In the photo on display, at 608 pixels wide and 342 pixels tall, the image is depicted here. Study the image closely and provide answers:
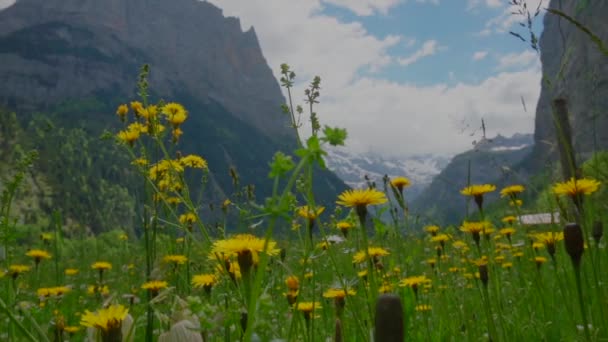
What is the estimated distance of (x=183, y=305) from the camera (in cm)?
108

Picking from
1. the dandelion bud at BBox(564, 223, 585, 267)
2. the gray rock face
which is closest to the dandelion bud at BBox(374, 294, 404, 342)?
the dandelion bud at BBox(564, 223, 585, 267)

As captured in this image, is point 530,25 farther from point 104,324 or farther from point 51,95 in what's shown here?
point 51,95

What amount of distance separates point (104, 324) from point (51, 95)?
12045 centimetres

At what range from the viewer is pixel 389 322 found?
0.58m

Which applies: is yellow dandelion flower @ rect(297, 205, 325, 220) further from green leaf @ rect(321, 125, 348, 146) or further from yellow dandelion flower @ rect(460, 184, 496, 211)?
yellow dandelion flower @ rect(460, 184, 496, 211)

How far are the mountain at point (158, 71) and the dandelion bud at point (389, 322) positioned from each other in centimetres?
10009

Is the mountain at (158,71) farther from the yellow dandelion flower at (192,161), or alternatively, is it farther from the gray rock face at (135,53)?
the yellow dandelion flower at (192,161)

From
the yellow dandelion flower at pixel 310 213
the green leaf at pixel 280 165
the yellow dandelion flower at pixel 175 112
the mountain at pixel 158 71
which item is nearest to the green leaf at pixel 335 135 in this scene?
the green leaf at pixel 280 165

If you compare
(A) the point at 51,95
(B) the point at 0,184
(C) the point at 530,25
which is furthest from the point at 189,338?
(A) the point at 51,95

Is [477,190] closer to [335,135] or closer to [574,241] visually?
[574,241]

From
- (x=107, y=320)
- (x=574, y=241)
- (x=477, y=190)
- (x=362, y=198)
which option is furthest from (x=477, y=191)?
(x=107, y=320)

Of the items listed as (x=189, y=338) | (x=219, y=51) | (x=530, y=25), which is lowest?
(x=189, y=338)

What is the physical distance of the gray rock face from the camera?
354ft

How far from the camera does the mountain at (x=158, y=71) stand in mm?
106000
